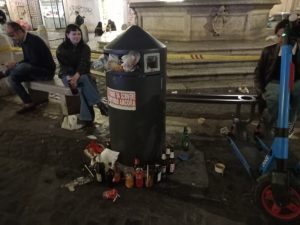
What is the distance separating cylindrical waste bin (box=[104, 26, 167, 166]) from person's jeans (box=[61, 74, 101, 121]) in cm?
122

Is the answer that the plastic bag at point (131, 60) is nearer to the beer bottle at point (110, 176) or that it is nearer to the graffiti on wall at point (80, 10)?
the beer bottle at point (110, 176)

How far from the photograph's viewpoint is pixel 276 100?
3.08m

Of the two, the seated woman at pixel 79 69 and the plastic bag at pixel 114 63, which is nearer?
the plastic bag at pixel 114 63

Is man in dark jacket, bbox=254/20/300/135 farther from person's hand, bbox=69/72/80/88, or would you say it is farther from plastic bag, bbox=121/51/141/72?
person's hand, bbox=69/72/80/88

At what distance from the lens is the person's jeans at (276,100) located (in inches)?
119

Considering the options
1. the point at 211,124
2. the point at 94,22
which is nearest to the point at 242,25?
the point at 211,124

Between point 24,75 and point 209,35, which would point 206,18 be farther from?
point 24,75

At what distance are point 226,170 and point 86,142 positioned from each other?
6.32 feet

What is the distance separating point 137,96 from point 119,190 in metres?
1.01

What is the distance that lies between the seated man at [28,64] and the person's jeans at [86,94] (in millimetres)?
844

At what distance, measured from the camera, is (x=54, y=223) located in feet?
7.41

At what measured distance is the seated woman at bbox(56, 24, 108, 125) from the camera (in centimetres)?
379

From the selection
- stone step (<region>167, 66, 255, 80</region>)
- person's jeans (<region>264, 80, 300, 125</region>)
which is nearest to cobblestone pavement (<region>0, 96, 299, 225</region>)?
person's jeans (<region>264, 80, 300, 125</region>)

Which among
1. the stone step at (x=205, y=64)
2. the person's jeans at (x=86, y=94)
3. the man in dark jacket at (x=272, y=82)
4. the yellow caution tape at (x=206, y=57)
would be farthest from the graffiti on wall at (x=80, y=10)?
the man in dark jacket at (x=272, y=82)
